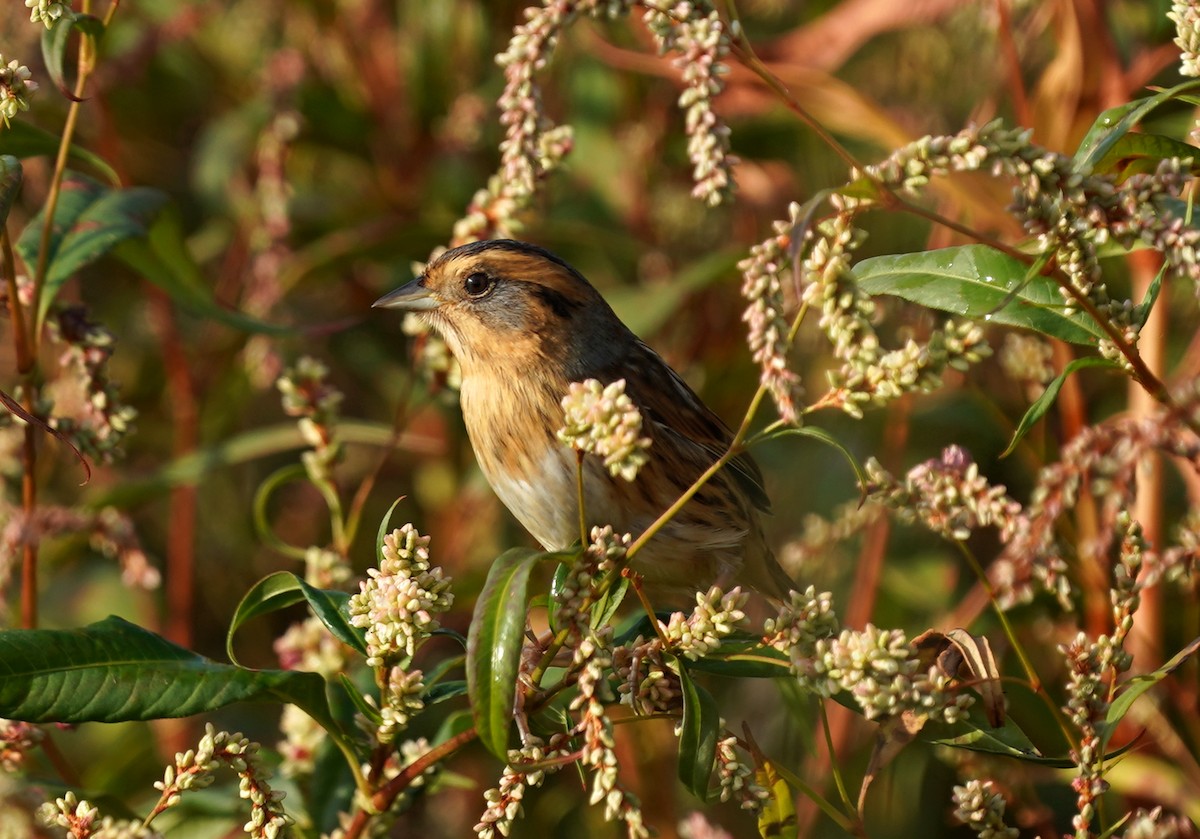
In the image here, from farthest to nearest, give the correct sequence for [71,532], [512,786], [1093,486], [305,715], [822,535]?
[822,535] → [71,532] → [305,715] → [1093,486] → [512,786]

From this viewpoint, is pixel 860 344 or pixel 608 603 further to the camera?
pixel 608 603

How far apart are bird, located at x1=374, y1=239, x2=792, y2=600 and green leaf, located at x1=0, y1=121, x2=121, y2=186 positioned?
2.53ft

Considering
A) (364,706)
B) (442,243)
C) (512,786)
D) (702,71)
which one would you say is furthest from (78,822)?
(442,243)

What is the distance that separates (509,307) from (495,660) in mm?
1483

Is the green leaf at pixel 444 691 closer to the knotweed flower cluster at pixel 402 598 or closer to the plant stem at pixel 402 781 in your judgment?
the plant stem at pixel 402 781

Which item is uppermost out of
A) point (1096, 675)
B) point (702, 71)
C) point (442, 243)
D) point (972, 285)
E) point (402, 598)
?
point (442, 243)

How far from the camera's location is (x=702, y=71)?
158cm

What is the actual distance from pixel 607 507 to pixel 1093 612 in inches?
37.5

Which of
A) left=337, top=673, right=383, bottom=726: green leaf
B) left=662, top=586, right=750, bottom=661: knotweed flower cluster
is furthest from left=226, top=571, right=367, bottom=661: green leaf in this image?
left=662, top=586, right=750, bottom=661: knotweed flower cluster

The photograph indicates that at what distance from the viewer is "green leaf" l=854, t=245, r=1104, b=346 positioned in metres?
1.70

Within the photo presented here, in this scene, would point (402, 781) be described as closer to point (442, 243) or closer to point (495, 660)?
point (495, 660)

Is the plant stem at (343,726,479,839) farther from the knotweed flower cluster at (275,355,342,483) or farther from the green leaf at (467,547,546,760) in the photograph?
the knotweed flower cluster at (275,355,342,483)

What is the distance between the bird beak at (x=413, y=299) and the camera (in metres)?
2.83

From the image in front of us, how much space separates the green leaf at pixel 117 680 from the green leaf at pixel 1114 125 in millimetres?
1047
